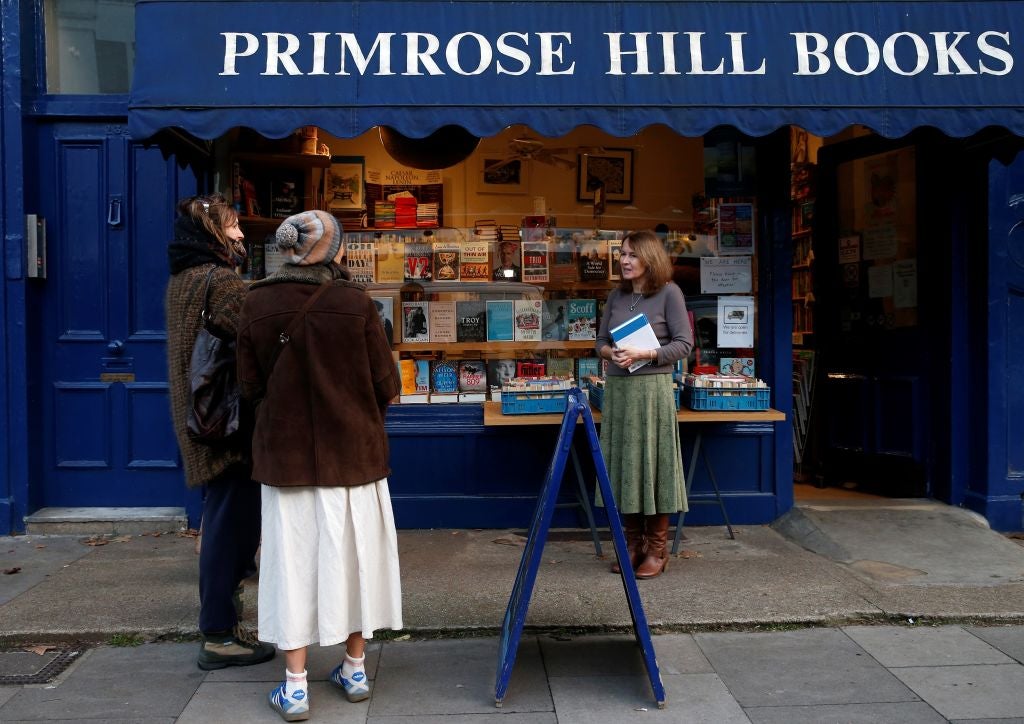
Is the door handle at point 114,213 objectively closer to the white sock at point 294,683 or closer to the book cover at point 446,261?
the book cover at point 446,261

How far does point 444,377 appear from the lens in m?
6.76

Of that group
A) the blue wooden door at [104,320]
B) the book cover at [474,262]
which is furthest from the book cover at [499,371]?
the blue wooden door at [104,320]

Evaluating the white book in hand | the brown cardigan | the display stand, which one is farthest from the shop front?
the display stand

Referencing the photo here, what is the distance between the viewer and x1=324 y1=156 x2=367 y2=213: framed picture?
22.5 feet

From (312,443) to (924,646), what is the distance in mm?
3002

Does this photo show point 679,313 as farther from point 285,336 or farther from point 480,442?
point 285,336

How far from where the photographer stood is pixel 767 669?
14.0ft

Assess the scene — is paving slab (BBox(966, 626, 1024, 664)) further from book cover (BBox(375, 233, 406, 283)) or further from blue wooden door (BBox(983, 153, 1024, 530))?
book cover (BBox(375, 233, 406, 283))

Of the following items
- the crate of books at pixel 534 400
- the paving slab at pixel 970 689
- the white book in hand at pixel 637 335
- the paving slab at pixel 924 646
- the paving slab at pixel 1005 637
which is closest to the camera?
the paving slab at pixel 970 689

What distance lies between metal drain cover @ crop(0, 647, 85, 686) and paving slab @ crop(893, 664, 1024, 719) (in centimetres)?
372

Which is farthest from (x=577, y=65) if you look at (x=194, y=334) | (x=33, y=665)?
(x=33, y=665)

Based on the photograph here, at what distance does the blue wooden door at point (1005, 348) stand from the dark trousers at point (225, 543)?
4.77 metres

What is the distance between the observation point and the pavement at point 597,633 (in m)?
3.93

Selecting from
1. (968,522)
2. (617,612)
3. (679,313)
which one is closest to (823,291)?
(968,522)
